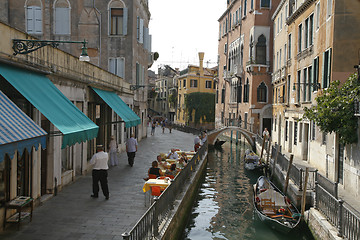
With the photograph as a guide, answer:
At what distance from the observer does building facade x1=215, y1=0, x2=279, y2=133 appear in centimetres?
3566

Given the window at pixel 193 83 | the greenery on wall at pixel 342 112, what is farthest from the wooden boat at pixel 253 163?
the window at pixel 193 83

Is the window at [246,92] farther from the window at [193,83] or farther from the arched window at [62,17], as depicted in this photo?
the window at [193,83]

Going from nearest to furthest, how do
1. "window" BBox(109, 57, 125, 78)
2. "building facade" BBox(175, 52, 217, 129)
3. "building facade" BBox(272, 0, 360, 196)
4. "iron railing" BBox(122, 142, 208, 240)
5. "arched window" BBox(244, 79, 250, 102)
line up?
"iron railing" BBox(122, 142, 208, 240) → "building facade" BBox(272, 0, 360, 196) → "window" BBox(109, 57, 125, 78) → "arched window" BBox(244, 79, 250, 102) → "building facade" BBox(175, 52, 217, 129)

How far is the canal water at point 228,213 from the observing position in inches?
439

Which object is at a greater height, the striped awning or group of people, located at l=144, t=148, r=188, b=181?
the striped awning

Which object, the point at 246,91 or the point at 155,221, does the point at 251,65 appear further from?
the point at 155,221

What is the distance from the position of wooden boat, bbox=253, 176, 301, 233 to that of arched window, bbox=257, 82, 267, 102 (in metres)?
23.3

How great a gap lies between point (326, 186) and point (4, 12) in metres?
20.1

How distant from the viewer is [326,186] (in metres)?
10.6

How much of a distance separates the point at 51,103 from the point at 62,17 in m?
15.7

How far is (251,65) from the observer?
3559 cm

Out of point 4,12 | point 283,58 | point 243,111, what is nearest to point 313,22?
point 283,58

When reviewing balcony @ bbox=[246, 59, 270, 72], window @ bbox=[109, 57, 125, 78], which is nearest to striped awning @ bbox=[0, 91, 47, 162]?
window @ bbox=[109, 57, 125, 78]

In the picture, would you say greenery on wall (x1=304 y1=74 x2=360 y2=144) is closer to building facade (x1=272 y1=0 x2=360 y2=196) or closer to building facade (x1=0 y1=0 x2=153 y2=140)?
building facade (x1=272 y1=0 x2=360 y2=196)
